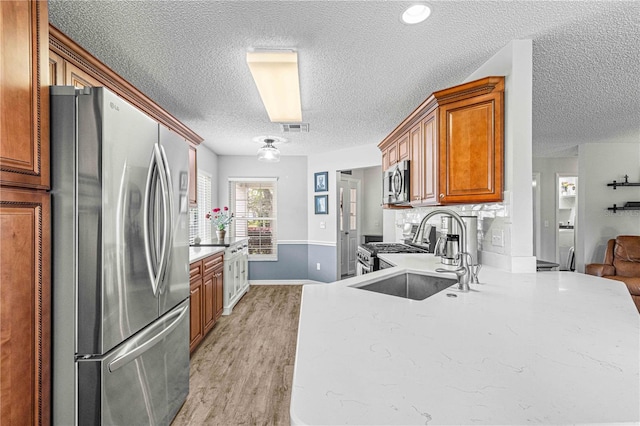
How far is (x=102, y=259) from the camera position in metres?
1.26

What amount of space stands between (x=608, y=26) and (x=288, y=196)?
15.0 ft

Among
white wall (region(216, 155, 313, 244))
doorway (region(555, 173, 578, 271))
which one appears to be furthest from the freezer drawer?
doorway (region(555, 173, 578, 271))

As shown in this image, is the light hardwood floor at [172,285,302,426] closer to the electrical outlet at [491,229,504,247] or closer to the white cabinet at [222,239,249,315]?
the white cabinet at [222,239,249,315]

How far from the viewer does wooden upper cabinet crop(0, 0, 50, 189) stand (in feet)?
3.35

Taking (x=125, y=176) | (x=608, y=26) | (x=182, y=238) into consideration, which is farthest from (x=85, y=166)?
(x=608, y=26)

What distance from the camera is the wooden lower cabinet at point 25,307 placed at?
3.39ft

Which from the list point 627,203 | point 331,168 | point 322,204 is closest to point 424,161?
point 331,168

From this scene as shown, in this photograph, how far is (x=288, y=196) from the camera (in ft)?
18.5

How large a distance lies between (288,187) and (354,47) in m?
3.78

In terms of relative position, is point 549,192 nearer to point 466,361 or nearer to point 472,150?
point 472,150

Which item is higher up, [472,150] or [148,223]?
[472,150]

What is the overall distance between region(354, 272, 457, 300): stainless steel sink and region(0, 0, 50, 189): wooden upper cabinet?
1682mm

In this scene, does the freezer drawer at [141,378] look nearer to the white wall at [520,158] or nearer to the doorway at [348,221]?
the white wall at [520,158]

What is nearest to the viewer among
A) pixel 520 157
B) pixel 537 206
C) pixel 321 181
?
pixel 520 157
